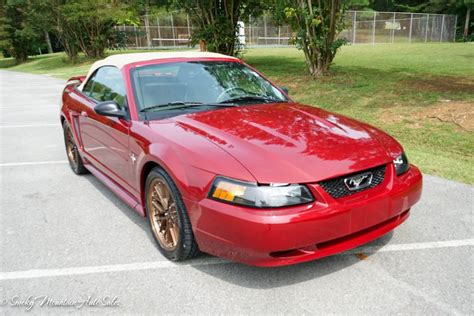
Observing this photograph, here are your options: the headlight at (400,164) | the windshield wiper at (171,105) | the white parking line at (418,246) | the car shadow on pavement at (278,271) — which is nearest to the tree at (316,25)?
the windshield wiper at (171,105)

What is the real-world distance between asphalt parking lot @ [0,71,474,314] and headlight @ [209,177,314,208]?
2.19 feet

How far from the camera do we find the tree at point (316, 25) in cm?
1103

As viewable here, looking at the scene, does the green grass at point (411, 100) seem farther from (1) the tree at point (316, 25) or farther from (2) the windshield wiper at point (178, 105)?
(2) the windshield wiper at point (178, 105)

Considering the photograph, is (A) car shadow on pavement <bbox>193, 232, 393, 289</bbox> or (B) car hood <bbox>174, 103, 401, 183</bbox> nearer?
(B) car hood <bbox>174, 103, 401, 183</bbox>

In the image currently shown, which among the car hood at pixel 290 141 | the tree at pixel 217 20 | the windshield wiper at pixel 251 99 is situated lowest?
the car hood at pixel 290 141

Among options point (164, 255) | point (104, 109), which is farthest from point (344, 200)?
point (104, 109)

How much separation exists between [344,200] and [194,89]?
6.32 ft

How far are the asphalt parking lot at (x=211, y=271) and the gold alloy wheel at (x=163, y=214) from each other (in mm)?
160

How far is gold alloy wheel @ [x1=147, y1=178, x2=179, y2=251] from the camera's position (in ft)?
10.2

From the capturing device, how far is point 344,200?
262cm

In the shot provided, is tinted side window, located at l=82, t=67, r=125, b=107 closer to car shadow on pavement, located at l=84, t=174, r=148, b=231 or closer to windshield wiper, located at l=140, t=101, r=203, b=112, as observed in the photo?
windshield wiper, located at l=140, t=101, r=203, b=112

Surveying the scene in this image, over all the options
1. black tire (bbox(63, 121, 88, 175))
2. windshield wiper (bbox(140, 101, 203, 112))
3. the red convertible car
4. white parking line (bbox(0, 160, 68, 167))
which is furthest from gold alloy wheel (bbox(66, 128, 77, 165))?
windshield wiper (bbox(140, 101, 203, 112))

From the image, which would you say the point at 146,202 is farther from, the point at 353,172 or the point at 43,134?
the point at 43,134

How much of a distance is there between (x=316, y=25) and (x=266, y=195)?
31.6 ft
